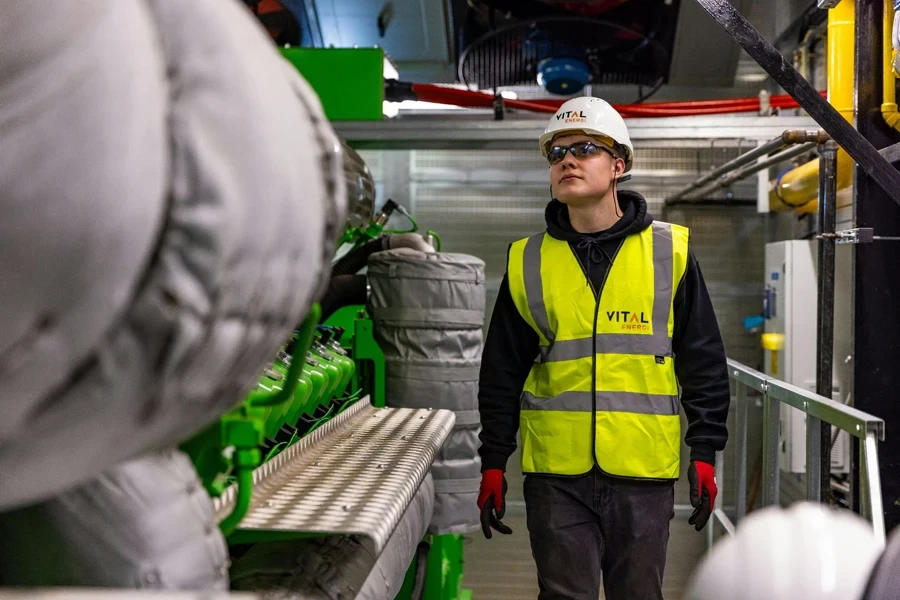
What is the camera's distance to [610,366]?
249cm

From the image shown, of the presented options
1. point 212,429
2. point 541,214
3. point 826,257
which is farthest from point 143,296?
point 541,214

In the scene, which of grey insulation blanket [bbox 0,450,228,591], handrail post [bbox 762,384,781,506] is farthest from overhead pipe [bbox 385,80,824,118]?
grey insulation blanket [bbox 0,450,228,591]

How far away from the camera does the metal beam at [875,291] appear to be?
10.3 feet

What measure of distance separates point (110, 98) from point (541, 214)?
615 centimetres

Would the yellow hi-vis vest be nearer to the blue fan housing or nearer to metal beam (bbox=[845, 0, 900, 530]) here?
metal beam (bbox=[845, 0, 900, 530])

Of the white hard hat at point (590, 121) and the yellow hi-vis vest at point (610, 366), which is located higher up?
the white hard hat at point (590, 121)

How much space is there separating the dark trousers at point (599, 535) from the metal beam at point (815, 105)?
3.73 feet

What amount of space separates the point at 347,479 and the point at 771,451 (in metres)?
1.79

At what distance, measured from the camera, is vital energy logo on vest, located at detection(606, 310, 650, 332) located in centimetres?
251

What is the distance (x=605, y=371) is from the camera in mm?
2496

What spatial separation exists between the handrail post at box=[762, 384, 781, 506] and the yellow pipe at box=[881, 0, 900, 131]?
1.19 m

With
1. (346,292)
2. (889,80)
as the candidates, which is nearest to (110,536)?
(346,292)

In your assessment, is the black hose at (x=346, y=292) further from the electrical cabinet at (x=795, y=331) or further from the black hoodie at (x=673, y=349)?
the electrical cabinet at (x=795, y=331)

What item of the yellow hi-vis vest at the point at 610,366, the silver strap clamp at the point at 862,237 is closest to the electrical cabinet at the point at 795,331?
the silver strap clamp at the point at 862,237
